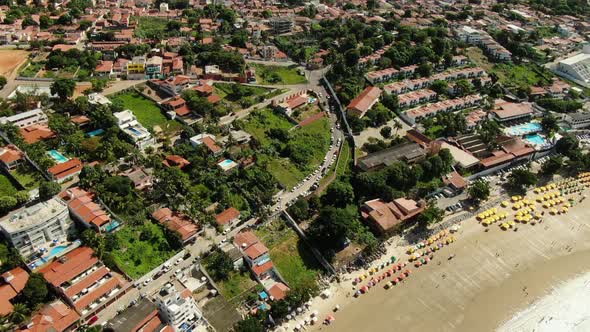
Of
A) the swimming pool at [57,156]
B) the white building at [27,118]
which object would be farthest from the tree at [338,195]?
the white building at [27,118]

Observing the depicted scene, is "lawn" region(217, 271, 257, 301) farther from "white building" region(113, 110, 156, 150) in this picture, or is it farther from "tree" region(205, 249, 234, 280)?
"white building" region(113, 110, 156, 150)

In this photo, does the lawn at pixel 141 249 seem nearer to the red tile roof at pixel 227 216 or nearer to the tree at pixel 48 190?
the red tile roof at pixel 227 216

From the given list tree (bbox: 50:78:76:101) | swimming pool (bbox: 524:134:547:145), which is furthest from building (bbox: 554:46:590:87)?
tree (bbox: 50:78:76:101)

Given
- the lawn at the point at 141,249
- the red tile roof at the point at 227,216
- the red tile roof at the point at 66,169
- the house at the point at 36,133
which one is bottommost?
the lawn at the point at 141,249

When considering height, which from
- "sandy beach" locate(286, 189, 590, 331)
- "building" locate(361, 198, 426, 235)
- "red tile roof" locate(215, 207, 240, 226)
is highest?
"red tile roof" locate(215, 207, 240, 226)

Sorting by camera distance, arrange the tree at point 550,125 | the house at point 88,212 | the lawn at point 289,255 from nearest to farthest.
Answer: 1. the lawn at point 289,255
2. the house at point 88,212
3. the tree at point 550,125

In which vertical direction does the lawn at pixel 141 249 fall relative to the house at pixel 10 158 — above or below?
below

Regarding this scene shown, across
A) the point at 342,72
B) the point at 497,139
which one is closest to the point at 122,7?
the point at 342,72

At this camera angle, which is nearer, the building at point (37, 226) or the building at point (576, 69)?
the building at point (37, 226)
